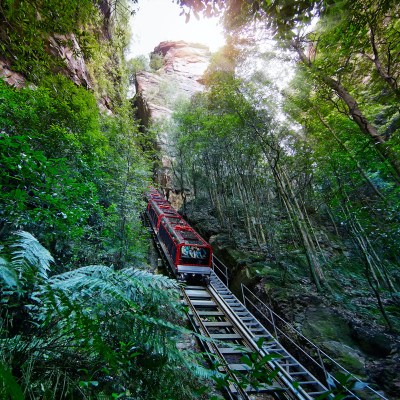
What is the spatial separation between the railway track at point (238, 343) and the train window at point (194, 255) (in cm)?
119

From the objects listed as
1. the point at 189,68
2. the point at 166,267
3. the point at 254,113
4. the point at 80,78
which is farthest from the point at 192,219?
the point at 189,68

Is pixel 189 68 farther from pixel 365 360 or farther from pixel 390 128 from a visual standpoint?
pixel 365 360

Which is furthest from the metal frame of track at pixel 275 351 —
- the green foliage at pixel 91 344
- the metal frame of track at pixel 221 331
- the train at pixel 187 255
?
the green foliage at pixel 91 344

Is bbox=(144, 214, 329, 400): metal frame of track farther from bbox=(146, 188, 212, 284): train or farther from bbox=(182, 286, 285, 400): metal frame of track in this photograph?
bbox=(146, 188, 212, 284): train

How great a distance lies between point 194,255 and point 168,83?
30.3m

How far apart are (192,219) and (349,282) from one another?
11.5 metres

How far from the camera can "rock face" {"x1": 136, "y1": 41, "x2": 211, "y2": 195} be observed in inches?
1096

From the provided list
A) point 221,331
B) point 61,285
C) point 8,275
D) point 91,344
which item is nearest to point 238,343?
point 221,331

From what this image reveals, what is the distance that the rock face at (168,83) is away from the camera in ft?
91.4

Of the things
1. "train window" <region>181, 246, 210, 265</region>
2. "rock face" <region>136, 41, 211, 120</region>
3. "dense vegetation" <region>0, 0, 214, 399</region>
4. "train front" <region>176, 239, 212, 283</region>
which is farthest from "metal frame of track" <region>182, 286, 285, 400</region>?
"rock face" <region>136, 41, 211, 120</region>

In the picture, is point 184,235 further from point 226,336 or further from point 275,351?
point 275,351

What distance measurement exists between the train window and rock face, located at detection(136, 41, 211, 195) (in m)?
15.2

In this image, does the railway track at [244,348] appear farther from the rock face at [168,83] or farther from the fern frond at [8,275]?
the rock face at [168,83]

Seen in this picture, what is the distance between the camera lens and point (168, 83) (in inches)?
1326
